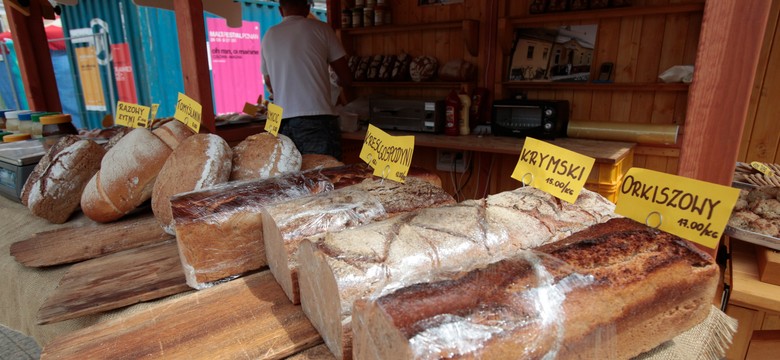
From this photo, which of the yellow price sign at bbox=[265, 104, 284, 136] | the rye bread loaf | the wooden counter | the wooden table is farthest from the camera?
the wooden counter

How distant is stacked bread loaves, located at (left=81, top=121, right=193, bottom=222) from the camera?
1.57 m

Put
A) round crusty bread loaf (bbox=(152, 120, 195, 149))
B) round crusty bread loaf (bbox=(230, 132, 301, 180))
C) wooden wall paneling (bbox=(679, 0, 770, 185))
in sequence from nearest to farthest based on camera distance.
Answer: wooden wall paneling (bbox=(679, 0, 770, 185)) < round crusty bread loaf (bbox=(230, 132, 301, 180)) < round crusty bread loaf (bbox=(152, 120, 195, 149))

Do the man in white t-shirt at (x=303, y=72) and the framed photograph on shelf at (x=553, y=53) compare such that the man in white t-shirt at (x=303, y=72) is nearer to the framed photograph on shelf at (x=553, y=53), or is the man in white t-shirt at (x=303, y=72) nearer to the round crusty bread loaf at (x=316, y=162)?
the round crusty bread loaf at (x=316, y=162)

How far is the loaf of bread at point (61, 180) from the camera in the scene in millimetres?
1724

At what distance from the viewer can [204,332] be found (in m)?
0.99

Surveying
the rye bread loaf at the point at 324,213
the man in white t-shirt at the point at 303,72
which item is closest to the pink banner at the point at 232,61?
the man in white t-shirt at the point at 303,72

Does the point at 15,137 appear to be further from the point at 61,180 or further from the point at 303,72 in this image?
the point at 303,72

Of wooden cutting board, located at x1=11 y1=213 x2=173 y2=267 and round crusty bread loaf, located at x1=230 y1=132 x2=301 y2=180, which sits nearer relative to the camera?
wooden cutting board, located at x1=11 y1=213 x2=173 y2=267

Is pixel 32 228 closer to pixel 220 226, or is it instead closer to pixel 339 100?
pixel 220 226

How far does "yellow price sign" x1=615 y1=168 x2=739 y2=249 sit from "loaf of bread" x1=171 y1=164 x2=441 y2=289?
0.98 m

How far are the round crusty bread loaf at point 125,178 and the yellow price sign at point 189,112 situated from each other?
0.71 feet

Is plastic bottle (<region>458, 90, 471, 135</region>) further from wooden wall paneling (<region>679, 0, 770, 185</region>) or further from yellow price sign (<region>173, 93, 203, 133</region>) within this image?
wooden wall paneling (<region>679, 0, 770, 185</region>)

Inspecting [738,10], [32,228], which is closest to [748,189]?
[738,10]

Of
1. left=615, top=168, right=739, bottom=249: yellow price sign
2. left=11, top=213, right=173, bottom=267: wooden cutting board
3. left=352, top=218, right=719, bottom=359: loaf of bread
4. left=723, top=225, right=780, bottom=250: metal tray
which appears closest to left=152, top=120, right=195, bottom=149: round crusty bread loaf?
left=11, top=213, right=173, bottom=267: wooden cutting board
